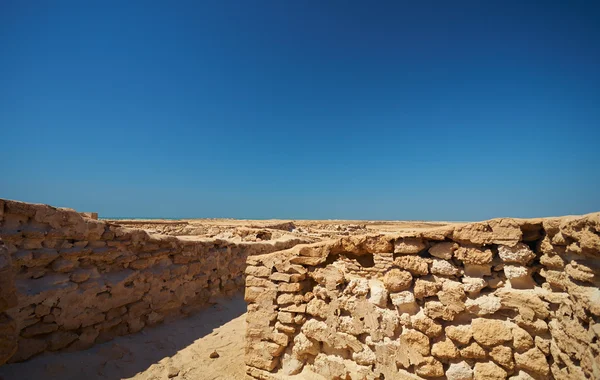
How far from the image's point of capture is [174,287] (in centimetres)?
636

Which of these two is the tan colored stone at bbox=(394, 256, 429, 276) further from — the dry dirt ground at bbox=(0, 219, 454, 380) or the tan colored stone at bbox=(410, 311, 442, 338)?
the dry dirt ground at bbox=(0, 219, 454, 380)

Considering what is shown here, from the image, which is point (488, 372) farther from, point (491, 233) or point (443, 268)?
point (491, 233)

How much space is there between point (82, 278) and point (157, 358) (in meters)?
1.77

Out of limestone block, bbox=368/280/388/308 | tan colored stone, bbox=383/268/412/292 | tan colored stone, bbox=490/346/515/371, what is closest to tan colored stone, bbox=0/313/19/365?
limestone block, bbox=368/280/388/308

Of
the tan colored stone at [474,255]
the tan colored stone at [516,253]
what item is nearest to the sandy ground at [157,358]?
the tan colored stone at [474,255]

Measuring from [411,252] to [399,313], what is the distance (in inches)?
26.7

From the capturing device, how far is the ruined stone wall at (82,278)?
4.12m

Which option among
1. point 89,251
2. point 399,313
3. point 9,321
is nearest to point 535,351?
point 399,313

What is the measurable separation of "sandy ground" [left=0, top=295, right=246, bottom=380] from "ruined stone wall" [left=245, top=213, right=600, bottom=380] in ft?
3.30

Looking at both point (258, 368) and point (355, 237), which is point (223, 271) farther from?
point (355, 237)

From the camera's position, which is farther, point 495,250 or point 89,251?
point 89,251

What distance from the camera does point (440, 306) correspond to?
3.01m

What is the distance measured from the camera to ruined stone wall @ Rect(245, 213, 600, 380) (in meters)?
2.36

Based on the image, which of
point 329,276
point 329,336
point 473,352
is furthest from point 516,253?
point 329,336
